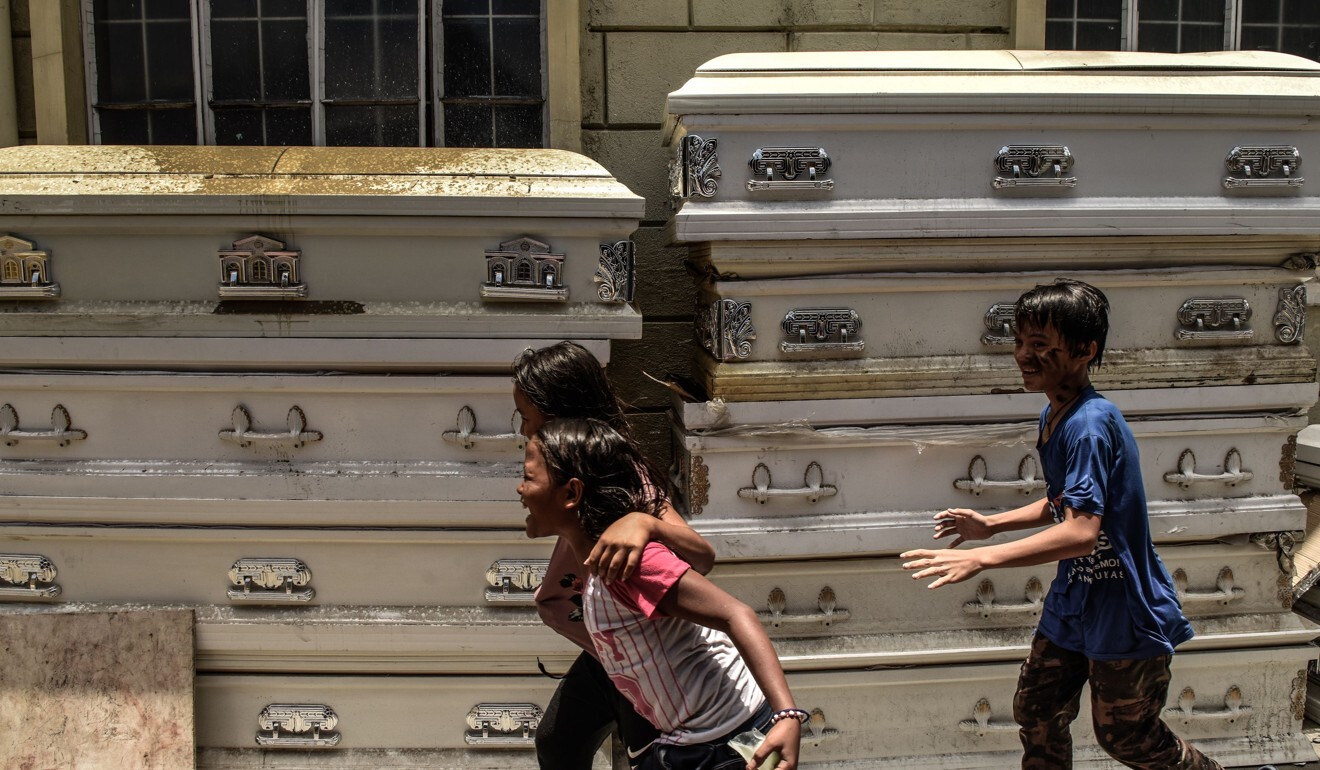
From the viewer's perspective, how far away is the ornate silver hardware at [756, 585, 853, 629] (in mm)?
3205

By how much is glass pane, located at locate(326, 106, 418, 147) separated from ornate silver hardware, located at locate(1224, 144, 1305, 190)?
10.6 ft

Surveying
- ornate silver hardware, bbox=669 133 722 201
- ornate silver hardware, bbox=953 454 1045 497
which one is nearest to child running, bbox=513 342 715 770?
ornate silver hardware, bbox=669 133 722 201

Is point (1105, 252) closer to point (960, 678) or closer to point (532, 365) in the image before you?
point (960, 678)

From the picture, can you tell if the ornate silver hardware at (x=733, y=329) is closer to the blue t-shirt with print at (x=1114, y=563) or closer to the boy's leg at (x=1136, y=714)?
the blue t-shirt with print at (x=1114, y=563)

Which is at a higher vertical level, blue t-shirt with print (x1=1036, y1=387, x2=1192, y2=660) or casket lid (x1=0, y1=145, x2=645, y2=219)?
casket lid (x1=0, y1=145, x2=645, y2=219)

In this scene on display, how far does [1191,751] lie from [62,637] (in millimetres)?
3305

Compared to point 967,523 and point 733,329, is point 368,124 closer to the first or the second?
point 733,329

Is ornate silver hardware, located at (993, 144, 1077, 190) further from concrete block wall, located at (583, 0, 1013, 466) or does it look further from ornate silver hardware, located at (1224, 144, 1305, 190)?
concrete block wall, located at (583, 0, 1013, 466)

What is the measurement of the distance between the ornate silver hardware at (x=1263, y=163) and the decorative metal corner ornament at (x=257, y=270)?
2944mm

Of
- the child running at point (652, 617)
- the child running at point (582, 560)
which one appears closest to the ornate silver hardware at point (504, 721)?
the child running at point (582, 560)

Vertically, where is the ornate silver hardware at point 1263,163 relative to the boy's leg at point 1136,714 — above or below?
above

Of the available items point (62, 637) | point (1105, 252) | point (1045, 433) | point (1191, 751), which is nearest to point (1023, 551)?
point (1045, 433)

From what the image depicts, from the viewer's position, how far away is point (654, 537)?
2.00 m

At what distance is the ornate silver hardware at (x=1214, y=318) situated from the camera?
3.25 meters
